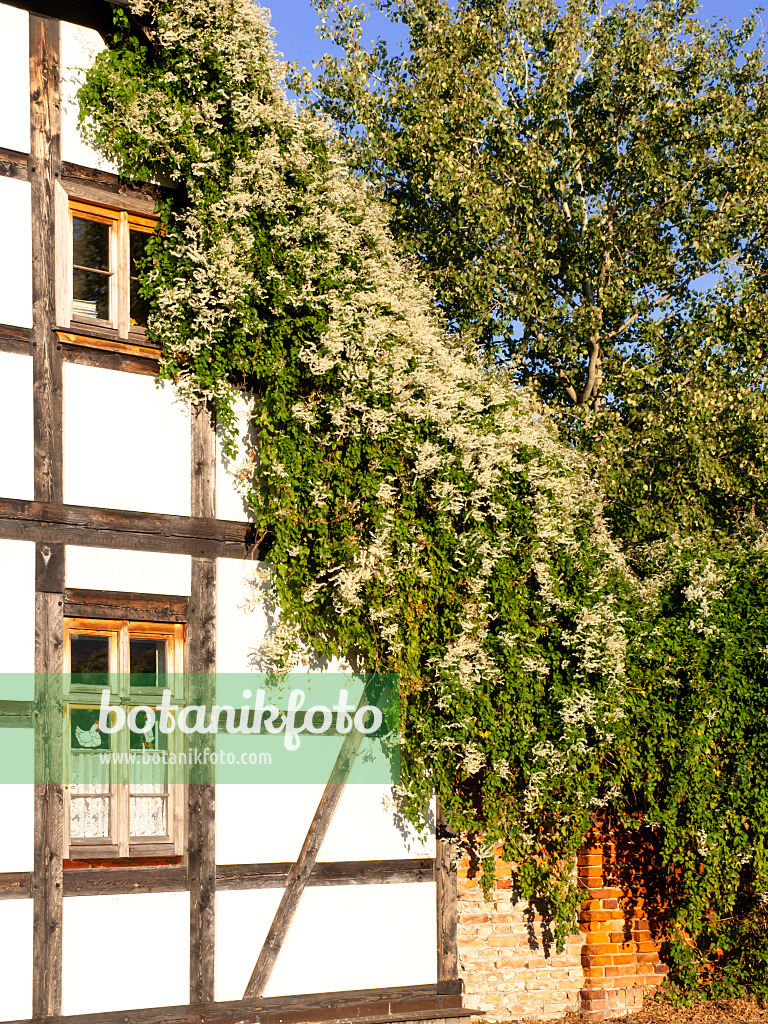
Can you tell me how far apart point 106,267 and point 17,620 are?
298 cm

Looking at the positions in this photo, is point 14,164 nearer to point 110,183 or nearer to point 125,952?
point 110,183

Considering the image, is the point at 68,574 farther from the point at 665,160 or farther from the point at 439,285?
the point at 665,160

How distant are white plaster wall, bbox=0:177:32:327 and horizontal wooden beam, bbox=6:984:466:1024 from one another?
4908 mm

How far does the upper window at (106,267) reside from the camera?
8.59m

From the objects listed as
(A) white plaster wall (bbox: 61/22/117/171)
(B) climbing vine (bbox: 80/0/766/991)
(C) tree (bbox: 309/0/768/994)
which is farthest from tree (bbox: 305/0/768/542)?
(A) white plaster wall (bbox: 61/22/117/171)

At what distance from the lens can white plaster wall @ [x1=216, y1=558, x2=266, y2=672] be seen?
8.70 m

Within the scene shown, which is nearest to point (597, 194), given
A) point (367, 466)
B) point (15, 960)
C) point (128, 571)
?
point (367, 466)

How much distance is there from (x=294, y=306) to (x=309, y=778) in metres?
3.93

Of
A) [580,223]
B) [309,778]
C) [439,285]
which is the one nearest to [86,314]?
[309,778]

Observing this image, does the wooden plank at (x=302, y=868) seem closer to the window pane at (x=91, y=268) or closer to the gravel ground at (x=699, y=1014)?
the gravel ground at (x=699, y=1014)

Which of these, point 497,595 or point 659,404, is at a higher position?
point 659,404

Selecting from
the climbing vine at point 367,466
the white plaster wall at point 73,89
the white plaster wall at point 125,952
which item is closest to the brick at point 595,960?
the climbing vine at point 367,466

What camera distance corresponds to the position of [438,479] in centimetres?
946

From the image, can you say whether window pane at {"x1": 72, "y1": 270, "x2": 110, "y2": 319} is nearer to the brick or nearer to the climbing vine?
the climbing vine
